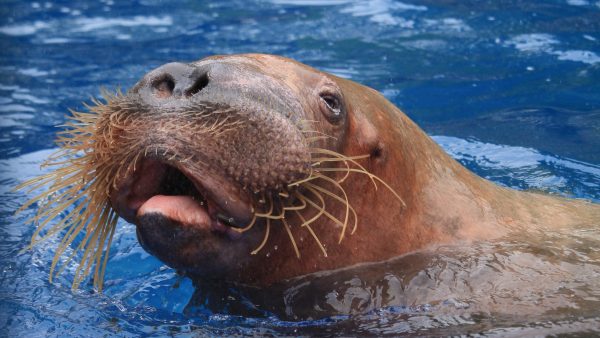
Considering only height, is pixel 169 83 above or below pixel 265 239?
above

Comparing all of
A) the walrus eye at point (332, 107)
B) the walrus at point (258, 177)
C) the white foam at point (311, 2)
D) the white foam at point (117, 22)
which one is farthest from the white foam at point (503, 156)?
the white foam at point (117, 22)

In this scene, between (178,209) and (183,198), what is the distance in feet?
0.30

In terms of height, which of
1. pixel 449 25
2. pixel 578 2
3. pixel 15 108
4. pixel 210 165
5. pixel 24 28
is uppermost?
pixel 210 165

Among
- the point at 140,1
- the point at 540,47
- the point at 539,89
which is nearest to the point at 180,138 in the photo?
the point at 539,89

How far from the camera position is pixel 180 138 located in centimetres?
354

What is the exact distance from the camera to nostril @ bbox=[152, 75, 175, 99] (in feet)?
12.1

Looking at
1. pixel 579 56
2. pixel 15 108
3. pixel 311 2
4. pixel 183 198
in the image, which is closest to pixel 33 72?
pixel 15 108

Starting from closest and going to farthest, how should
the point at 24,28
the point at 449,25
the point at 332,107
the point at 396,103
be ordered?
the point at 332,107 < the point at 396,103 < the point at 449,25 < the point at 24,28

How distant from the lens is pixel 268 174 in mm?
3658

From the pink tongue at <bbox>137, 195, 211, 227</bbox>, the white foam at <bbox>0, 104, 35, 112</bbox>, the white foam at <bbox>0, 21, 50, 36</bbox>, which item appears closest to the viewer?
the pink tongue at <bbox>137, 195, 211, 227</bbox>

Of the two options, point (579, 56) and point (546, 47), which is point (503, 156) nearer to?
point (579, 56)

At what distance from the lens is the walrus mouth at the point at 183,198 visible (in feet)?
11.7

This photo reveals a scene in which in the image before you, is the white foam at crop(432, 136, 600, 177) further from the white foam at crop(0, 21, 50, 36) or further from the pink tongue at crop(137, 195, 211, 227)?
the white foam at crop(0, 21, 50, 36)

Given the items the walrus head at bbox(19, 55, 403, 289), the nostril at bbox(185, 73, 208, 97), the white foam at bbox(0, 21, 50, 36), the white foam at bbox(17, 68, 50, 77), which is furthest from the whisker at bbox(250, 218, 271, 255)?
the white foam at bbox(0, 21, 50, 36)
